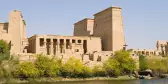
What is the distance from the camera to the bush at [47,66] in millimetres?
47594

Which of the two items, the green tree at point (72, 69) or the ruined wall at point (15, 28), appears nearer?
the green tree at point (72, 69)

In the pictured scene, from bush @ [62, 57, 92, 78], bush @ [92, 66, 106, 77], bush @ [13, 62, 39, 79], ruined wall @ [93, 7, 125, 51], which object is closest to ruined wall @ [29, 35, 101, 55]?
ruined wall @ [93, 7, 125, 51]

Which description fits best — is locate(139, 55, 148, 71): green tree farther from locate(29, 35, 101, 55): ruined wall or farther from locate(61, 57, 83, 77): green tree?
locate(61, 57, 83, 77): green tree

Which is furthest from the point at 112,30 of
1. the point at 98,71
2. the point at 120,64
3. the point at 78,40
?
the point at 98,71

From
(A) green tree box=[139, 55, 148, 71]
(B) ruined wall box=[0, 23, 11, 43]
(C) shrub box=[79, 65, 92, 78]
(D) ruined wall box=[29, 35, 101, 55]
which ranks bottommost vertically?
(C) shrub box=[79, 65, 92, 78]

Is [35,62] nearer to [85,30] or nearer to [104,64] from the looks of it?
[104,64]

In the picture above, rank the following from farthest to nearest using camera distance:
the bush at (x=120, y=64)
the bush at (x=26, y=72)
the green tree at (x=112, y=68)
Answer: the bush at (x=120, y=64), the green tree at (x=112, y=68), the bush at (x=26, y=72)

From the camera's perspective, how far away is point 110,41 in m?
65.4

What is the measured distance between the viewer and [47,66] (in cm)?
4797

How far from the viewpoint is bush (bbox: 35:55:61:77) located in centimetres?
4759

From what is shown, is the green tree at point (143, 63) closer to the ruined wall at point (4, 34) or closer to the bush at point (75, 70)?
the bush at point (75, 70)

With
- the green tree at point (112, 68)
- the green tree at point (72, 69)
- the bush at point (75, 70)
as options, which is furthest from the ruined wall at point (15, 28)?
the green tree at point (112, 68)

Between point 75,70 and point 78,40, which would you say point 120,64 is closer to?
point 75,70

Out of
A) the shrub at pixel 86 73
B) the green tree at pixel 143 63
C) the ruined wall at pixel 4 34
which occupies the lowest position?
the shrub at pixel 86 73
